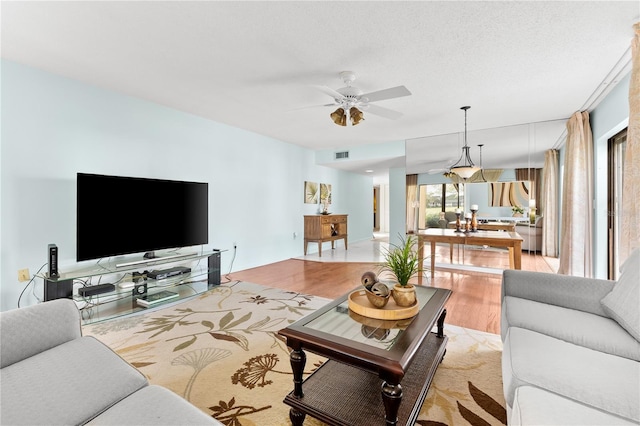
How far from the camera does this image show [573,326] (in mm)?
1598

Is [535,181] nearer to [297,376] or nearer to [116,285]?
[297,376]

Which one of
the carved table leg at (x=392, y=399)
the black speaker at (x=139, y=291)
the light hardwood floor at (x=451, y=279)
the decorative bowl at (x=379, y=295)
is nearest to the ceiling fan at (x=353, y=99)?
the decorative bowl at (x=379, y=295)

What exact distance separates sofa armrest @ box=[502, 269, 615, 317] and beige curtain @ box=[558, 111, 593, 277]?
220cm

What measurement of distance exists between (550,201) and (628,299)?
12.0ft

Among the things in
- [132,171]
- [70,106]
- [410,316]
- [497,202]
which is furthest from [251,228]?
[497,202]

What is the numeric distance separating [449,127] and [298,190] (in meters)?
3.12

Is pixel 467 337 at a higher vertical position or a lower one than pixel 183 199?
lower

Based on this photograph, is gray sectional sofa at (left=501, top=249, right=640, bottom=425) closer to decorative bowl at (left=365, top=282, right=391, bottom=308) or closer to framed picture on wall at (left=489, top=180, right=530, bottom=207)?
decorative bowl at (left=365, top=282, right=391, bottom=308)

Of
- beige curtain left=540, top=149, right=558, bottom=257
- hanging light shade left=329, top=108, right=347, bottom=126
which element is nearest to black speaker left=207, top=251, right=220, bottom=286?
hanging light shade left=329, top=108, right=347, bottom=126

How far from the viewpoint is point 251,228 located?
5.08 metres

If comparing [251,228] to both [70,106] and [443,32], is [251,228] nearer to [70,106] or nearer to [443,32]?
[70,106]

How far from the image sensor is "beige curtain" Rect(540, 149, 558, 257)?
455cm

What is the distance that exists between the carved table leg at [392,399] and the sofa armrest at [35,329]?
1.45m

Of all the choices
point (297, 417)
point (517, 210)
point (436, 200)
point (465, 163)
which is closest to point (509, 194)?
point (517, 210)
